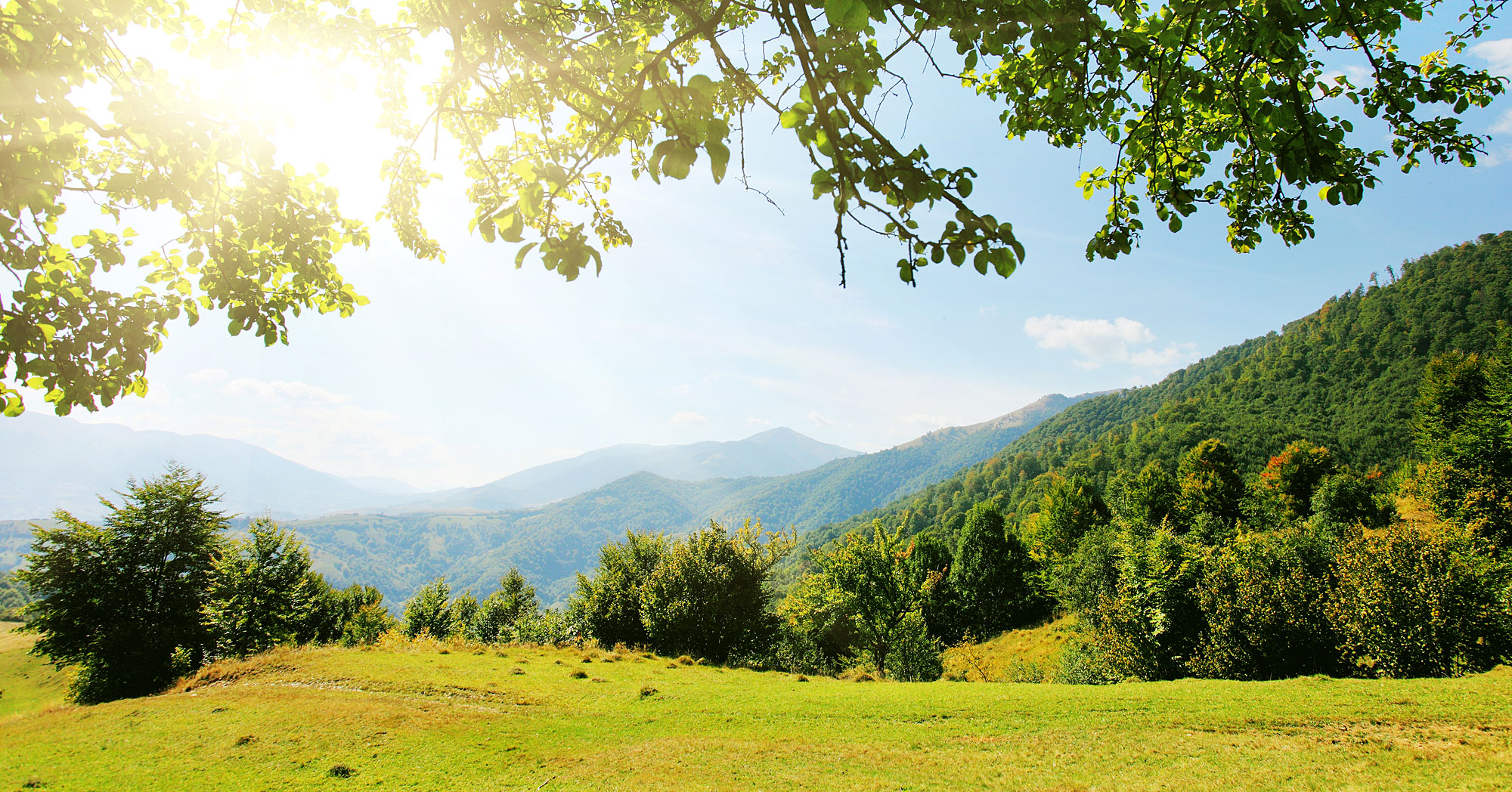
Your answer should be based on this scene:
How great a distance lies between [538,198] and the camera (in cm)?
195

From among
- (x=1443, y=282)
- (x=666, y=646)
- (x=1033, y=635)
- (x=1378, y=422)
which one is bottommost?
(x=1033, y=635)

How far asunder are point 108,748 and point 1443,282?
15883cm

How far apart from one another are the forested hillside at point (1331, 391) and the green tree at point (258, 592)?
72.8m

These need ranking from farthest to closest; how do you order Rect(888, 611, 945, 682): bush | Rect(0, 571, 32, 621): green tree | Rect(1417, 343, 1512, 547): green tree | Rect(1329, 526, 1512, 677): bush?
Rect(0, 571, 32, 621): green tree, Rect(1417, 343, 1512, 547): green tree, Rect(888, 611, 945, 682): bush, Rect(1329, 526, 1512, 677): bush

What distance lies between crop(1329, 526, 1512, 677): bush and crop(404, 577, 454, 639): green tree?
1869 inches

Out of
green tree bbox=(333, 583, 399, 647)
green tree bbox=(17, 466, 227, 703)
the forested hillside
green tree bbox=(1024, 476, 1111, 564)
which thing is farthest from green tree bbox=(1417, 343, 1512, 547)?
green tree bbox=(333, 583, 399, 647)

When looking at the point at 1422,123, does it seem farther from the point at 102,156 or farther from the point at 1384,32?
the point at 102,156

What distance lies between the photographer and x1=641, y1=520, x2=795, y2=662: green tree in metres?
25.2

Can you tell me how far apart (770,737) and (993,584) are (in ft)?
134

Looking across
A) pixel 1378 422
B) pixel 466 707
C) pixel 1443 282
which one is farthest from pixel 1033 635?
pixel 1443 282

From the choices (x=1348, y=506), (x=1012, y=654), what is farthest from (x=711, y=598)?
(x=1348, y=506)

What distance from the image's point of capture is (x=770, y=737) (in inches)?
442

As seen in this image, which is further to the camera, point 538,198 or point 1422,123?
point 1422,123

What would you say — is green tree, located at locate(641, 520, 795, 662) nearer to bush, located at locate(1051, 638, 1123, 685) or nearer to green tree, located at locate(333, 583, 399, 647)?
bush, located at locate(1051, 638, 1123, 685)
